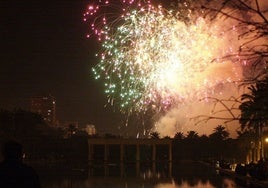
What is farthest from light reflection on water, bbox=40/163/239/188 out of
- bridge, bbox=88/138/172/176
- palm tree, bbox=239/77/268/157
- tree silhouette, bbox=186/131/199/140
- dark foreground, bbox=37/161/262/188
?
tree silhouette, bbox=186/131/199/140

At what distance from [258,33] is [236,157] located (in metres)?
100

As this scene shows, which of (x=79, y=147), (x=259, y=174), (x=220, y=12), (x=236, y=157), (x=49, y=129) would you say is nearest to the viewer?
(x=220, y=12)

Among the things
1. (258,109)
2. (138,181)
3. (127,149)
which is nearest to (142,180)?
(138,181)

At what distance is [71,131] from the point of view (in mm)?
150000

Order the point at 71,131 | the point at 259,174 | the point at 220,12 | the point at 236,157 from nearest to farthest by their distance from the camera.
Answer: the point at 220,12
the point at 259,174
the point at 236,157
the point at 71,131

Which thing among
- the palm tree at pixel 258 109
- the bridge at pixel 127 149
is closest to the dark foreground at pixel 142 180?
the palm tree at pixel 258 109

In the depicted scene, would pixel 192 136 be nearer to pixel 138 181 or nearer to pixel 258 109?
pixel 138 181

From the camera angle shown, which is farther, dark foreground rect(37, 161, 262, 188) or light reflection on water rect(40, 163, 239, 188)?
dark foreground rect(37, 161, 262, 188)

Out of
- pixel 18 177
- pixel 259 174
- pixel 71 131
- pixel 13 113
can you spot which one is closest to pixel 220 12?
pixel 18 177

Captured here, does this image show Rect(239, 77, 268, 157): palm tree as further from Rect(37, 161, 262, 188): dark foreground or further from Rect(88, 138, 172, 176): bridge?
Rect(88, 138, 172, 176): bridge

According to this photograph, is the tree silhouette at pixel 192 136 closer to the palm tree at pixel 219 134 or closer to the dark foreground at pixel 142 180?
the palm tree at pixel 219 134

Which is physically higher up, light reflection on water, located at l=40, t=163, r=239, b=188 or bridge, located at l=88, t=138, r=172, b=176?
bridge, located at l=88, t=138, r=172, b=176

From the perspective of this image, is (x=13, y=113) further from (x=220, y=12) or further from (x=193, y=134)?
(x=220, y=12)

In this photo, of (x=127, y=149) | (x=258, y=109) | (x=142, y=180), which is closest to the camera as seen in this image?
(x=258, y=109)
